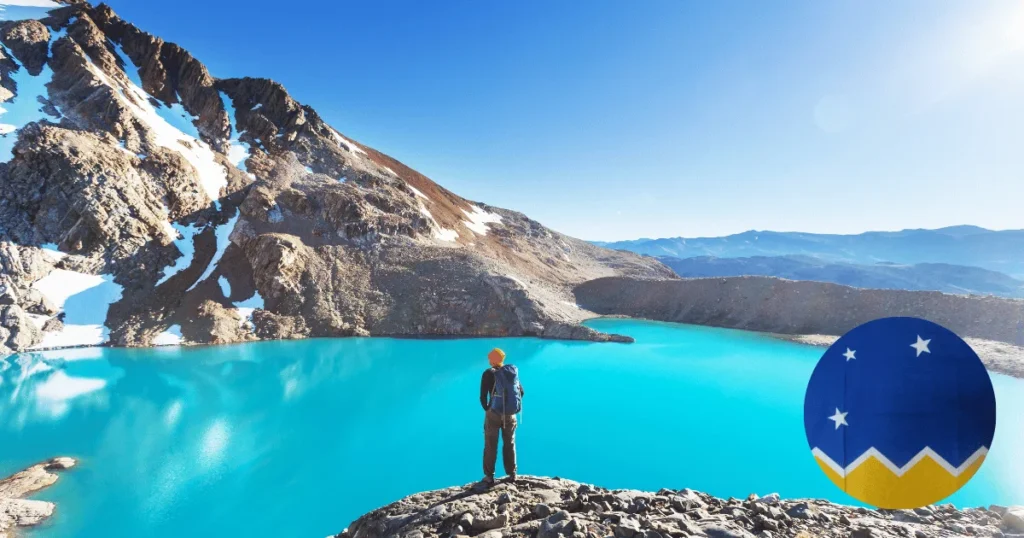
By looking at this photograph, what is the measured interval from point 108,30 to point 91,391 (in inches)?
2052

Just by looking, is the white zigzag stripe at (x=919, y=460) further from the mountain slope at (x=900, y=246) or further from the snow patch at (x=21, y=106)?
the mountain slope at (x=900, y=246)

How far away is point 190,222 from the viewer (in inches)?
1421

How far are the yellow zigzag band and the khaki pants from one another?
13.9 feet

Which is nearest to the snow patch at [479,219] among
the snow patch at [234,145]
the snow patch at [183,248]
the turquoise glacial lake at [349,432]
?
the snow patch at [234,145]

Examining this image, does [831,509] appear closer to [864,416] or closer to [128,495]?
[864,416]

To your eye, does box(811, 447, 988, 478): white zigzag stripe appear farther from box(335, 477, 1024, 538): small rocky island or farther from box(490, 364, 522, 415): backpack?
box(490, 364, 522, 415): backpack

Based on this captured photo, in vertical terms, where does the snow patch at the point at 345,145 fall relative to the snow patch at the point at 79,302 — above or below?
above

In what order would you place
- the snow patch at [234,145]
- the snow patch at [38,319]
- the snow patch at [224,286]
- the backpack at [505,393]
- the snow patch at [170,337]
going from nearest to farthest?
1. the backpack at [505,393]
2. the snow patch at [38,319]
3. the snow patch at [170,337]
4. the snow patch at [224,286]
5. the snow patch at [234,145]

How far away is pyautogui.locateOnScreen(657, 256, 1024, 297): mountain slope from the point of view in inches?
2840

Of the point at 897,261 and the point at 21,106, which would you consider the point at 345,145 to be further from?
the point at 897,261

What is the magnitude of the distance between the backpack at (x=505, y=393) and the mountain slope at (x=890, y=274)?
70.1 metres

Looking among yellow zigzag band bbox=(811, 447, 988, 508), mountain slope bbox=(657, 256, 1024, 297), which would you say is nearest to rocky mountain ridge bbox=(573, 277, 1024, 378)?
yellow zigzag band bbox=(811, 447, 988, 508)

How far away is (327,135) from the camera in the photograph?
179 ft

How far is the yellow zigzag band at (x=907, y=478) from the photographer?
2965 millimetres
